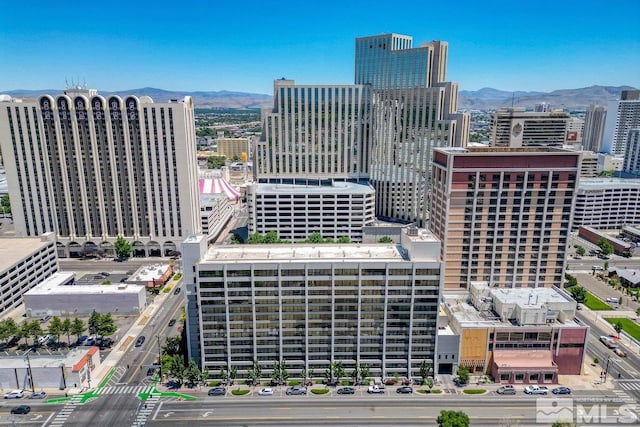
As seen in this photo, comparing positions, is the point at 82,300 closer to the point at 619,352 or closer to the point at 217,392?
the point at 217,392

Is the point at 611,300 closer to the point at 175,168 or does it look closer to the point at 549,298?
the point at 549,298

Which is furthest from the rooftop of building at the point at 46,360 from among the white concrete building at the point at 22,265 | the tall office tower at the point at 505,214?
the tall office tower at the point at 505,214

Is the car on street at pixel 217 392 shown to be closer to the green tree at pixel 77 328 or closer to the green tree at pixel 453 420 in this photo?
the green tree at pixel 77 328

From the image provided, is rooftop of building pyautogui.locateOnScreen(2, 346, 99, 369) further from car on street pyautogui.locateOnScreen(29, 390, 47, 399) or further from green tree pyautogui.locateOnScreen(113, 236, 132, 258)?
green tree pyautogui.locateOnScreen(113, 236, 132, 258)

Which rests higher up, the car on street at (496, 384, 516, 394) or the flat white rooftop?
the flat white rooftop

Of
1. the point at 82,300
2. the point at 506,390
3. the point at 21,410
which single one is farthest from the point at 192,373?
the point at 506,390

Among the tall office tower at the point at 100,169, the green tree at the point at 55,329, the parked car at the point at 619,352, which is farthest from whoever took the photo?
the tall office tower at the point at 100,169

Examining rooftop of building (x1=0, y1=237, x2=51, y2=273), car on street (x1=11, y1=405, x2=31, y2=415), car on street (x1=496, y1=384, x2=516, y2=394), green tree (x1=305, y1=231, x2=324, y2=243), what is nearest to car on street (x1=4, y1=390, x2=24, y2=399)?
car on street (x1=11, y1=405, x2=31, y2=415)
